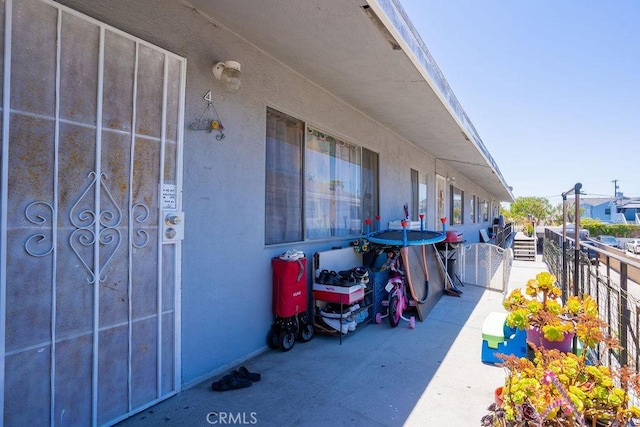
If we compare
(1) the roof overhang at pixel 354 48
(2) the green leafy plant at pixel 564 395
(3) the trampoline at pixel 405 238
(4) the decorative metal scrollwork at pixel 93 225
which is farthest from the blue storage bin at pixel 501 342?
(4) the decorative metal scrollwork at pixel 93 225

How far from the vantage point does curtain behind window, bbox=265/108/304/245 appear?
3730 millimetres

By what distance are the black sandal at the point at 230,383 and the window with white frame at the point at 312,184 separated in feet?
4.47

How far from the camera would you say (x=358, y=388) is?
9.11 ft

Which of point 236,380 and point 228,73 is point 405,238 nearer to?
point 236,380

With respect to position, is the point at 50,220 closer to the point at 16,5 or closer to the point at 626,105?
the point at 16,5

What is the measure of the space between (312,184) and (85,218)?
279 cm

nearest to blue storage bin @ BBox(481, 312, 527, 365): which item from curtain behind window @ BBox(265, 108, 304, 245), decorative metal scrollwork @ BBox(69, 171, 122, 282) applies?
curtain behind window @ BBox(265, 108, 304, 245)

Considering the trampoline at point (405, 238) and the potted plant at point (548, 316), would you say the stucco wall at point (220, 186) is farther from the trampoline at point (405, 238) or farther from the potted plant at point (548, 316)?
the potted plant at point (548, 316)

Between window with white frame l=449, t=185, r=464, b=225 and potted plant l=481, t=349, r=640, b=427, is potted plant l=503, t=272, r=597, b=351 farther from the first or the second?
window with white frame l=449, t=185, r=464, b=225

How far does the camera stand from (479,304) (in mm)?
5578

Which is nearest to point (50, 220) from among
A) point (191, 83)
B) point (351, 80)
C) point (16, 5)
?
point (16, 5)

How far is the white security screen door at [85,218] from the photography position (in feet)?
6.02

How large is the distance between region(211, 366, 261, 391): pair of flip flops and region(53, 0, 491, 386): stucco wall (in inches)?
8.1

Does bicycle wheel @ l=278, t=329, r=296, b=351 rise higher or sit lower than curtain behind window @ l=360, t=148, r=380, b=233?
lower
